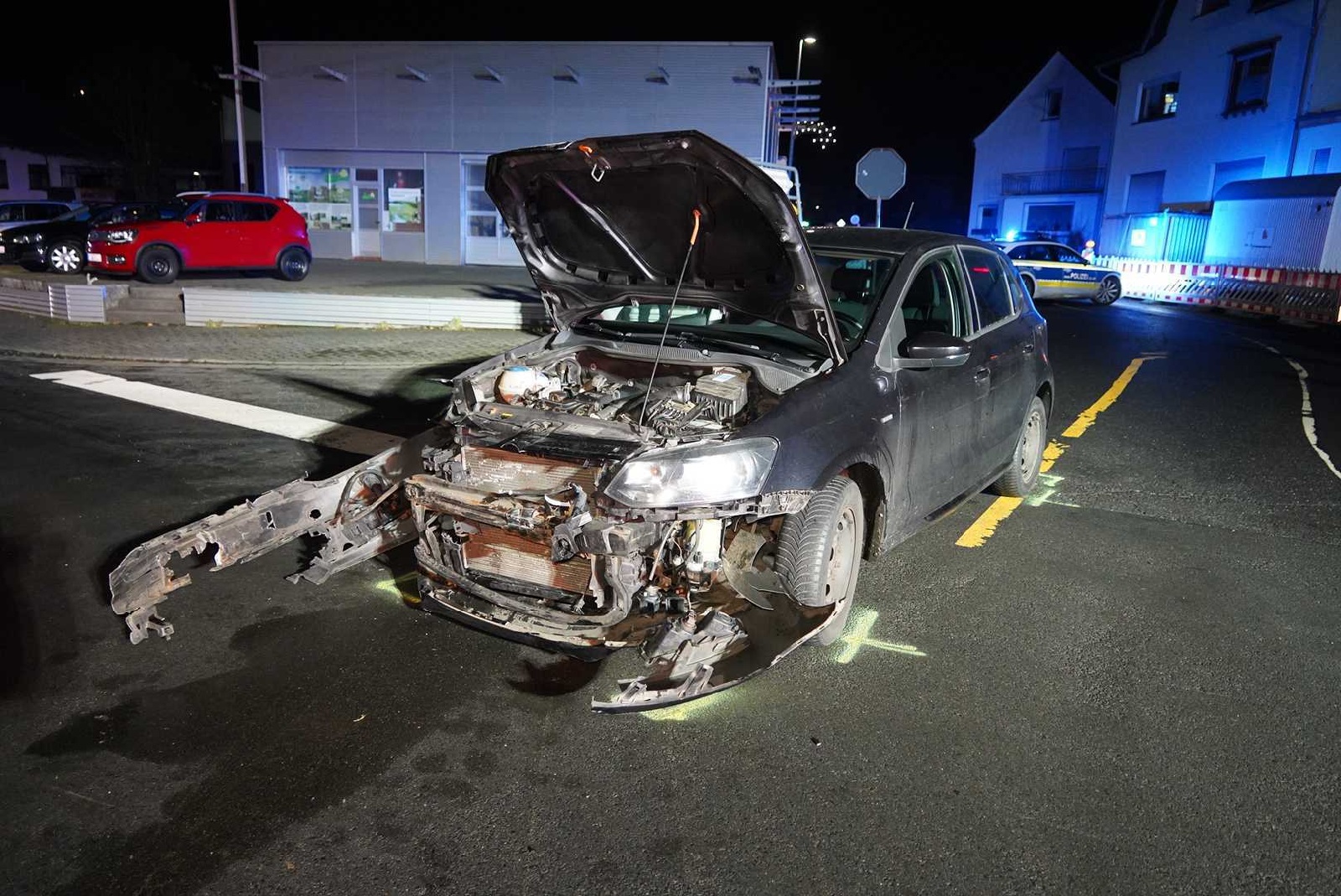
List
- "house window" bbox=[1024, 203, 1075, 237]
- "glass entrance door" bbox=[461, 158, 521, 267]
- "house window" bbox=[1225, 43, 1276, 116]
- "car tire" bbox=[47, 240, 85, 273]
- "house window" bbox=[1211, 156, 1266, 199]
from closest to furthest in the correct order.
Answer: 1. "car tire" bbox=[47, 240, 85, 273]
2. "house window" bbox=[1225, 43, 1276, 116]
3. "house window" bbox=[1211, 156, 1266, 199]
4. "glass entrance door" bbox=[461, 158, 521, 267]
5. "house window" bbox=[1024, 203, 1075, 237]

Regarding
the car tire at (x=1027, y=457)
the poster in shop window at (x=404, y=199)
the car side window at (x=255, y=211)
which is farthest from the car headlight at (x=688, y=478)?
the poster in shop window at (x=404, y=199)

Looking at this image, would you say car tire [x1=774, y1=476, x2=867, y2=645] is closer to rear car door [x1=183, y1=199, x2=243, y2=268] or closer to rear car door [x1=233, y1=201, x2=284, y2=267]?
rear car door [x1=183, y1=199, x2=243, y2=268]

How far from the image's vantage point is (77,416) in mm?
8242

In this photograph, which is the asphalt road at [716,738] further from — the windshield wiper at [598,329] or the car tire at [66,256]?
the car tire at [66,256]

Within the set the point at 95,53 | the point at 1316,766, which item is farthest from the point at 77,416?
the point at 95,53

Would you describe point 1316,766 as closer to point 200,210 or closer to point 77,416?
point 77,416

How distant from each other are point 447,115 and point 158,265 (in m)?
12.1

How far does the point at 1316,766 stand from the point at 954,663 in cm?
130

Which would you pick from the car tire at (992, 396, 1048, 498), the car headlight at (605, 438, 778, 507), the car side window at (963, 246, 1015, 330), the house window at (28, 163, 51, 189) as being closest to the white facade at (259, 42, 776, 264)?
the car tire at (992, 396, 1048, 498)

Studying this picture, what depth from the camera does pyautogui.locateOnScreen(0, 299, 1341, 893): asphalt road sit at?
2785mm

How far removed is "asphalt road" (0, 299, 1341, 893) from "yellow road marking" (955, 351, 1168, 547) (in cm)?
11

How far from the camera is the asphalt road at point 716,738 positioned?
279 centimetres

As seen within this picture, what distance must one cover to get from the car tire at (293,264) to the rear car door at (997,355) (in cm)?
1667

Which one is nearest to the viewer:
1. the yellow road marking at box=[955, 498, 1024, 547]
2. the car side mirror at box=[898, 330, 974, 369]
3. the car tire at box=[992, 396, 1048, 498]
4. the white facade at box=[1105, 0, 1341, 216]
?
the car side mirror at box=[898, 330, 974, 369]
